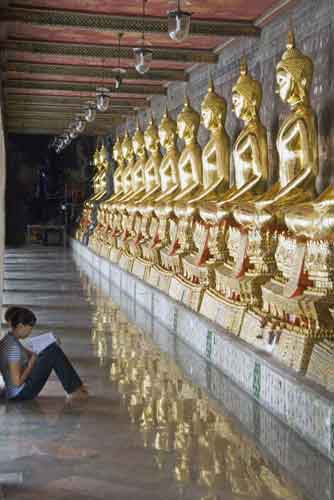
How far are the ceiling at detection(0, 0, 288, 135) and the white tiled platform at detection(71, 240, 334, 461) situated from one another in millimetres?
2462

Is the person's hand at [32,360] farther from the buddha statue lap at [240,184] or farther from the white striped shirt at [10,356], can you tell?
the buddha statue lap at [240,184]

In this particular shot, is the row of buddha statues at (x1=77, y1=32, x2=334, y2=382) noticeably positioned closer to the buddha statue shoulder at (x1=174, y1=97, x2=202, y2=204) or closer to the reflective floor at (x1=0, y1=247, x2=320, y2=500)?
the buddha statue shoulder at (x1=174, y1=97, x2=202, y2=204)

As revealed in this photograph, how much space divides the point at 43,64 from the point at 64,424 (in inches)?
262

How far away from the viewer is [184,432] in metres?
4.09

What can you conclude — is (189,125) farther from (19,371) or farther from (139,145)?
(19,371)

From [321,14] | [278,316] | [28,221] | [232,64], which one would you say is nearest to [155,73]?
[232,64]

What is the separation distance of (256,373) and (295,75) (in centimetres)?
214

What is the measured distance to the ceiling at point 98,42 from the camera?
7141mm

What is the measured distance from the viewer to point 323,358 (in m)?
4.14

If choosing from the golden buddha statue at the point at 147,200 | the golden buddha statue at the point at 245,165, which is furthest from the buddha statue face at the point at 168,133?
the golden buddha statue at the point at 245,165

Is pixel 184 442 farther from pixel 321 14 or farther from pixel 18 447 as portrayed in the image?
pixel 321 14

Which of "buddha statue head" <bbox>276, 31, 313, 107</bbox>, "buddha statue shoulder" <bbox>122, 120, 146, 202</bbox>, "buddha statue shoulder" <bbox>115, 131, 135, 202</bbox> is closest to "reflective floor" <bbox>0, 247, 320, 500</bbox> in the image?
"buddha statue head" <bbox>276, 31, 313, 107</bbox>

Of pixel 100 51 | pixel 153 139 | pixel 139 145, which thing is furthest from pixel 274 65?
pixel 139 145

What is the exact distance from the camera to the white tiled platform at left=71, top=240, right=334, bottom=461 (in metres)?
3.81
